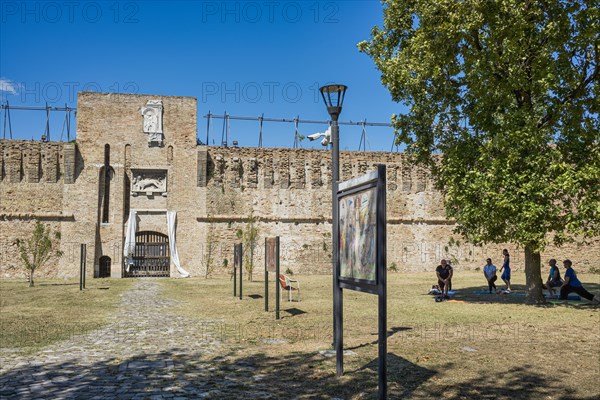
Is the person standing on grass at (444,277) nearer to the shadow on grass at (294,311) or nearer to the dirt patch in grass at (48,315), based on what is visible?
the shadow on grass at (294,311)

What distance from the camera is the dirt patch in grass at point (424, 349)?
5773mm

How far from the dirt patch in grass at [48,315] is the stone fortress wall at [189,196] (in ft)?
30.2

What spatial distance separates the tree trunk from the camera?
14.1 meters

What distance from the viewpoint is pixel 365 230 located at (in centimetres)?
571

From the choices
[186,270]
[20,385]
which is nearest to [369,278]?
[20,385]

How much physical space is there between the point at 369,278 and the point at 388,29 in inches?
468

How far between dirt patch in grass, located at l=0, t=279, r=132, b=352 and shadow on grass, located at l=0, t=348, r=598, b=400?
1.96 meters

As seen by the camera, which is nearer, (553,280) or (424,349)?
(424,349)

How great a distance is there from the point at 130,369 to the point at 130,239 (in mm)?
22399

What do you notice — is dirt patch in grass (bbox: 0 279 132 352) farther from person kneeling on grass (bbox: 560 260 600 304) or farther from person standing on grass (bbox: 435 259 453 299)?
person kneeling on grass (bbox: 560 260 600 304)

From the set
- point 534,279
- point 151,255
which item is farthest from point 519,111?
point 151,255

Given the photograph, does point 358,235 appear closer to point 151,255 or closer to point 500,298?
point 500,298

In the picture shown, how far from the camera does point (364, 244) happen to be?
18.8ft

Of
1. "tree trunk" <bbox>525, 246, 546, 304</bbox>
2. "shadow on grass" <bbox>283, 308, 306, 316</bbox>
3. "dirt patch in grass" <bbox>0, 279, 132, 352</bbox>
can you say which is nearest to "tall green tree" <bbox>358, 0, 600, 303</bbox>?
"tree trunk" <bbox>525, 246, 546, 304</bbox>
